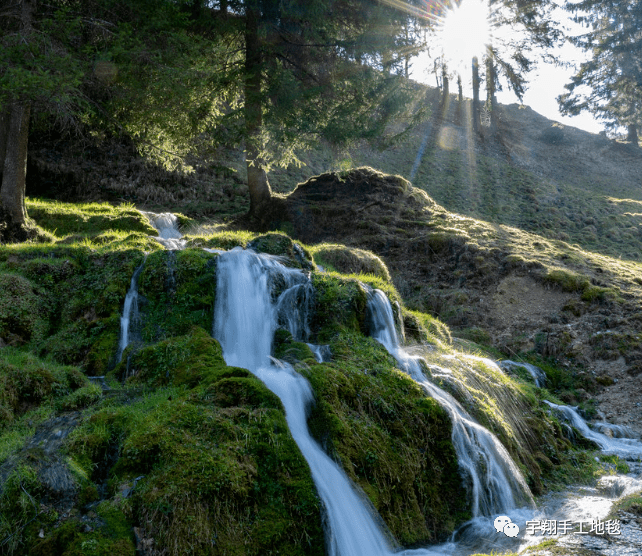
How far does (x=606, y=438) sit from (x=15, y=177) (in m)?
13.3

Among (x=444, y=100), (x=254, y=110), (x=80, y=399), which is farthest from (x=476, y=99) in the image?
(x=80, y=399)

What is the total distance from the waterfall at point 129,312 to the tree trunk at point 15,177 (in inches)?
163

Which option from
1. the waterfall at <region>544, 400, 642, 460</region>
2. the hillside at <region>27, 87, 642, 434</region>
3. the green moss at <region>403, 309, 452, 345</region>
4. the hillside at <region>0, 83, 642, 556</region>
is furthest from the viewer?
the hillside at <region>27, 87, 642, 434</region>

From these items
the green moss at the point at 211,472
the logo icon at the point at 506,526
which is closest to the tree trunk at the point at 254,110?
the green moss at the point at 211,472

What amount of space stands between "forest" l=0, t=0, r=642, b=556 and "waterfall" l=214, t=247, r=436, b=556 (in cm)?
3

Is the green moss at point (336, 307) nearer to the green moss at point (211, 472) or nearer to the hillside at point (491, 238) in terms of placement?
the green moss at point (211, 472)

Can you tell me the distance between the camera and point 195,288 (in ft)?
26.8

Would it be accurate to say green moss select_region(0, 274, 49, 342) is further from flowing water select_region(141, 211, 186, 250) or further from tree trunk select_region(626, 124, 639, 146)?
tree trunk select_region(626, 124, 639, 146)

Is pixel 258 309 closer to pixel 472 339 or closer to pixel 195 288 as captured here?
pixel 195 288

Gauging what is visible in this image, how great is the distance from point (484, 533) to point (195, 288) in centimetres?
550

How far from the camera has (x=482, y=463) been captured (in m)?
6.33

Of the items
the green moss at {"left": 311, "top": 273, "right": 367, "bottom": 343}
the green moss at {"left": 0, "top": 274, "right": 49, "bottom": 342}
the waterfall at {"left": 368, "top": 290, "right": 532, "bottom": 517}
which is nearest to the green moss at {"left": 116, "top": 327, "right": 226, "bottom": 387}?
the green moss at {"left": 0, "top": 274, "right": 49, "bottom": 342}

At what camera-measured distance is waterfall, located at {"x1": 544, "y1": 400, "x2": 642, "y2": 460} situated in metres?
8.57

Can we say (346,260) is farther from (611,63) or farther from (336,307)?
(611,63)
